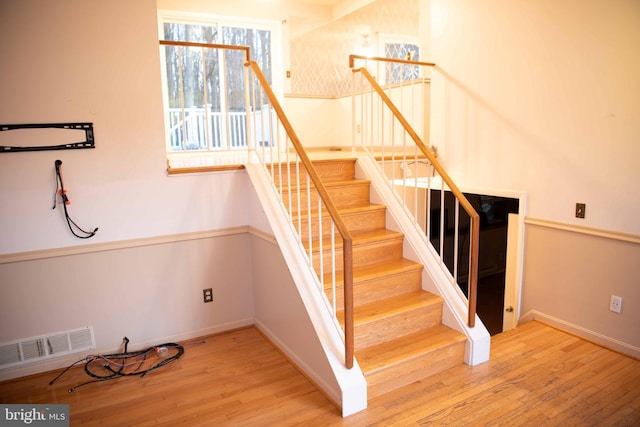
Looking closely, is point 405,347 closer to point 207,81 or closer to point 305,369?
point 305,369

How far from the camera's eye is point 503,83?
3449 mm

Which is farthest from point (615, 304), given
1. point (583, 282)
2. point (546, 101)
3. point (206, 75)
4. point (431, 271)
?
point (206, 75)

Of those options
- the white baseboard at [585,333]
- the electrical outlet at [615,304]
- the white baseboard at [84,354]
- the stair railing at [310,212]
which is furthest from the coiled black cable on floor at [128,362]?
the electrical outlet at [615,304]

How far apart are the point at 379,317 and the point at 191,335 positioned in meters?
1.50

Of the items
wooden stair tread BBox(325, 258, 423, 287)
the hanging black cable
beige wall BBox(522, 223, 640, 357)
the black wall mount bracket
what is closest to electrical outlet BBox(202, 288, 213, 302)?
the hanging black cable

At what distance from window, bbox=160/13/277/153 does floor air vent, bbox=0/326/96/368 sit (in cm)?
272

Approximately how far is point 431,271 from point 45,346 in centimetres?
260

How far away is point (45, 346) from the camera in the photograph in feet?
9.45

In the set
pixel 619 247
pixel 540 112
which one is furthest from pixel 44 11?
pixel 619 247

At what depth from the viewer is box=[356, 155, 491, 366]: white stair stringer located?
280 centimetres

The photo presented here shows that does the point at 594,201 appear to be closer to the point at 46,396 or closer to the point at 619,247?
the point at 619,247

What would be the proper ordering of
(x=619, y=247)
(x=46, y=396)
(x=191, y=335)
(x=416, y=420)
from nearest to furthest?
1. (x=416, y=420)
2. (x=46, y=396)
3. (x=619, y=247)
4. (x=191, y=335)

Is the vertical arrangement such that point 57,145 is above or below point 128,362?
above

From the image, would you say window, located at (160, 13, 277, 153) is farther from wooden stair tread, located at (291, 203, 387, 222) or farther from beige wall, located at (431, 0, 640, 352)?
beige wall, located at (431, 0, 640, 352)
